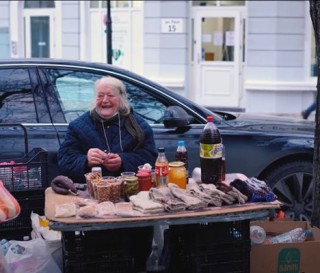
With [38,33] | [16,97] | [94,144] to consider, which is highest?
[38,33]

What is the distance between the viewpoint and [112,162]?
13.4 feet

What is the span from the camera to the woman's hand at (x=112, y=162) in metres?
4.08

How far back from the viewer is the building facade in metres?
14.3

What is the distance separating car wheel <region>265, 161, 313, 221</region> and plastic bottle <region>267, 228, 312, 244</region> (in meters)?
1.51

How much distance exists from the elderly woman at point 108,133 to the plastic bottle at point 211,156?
57cm

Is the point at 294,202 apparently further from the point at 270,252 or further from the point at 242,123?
the point at 270,252

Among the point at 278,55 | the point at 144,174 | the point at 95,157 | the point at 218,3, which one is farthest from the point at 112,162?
the point at 218,3

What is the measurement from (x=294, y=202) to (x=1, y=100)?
2.63 m

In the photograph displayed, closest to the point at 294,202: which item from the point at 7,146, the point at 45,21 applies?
the point at 7,146

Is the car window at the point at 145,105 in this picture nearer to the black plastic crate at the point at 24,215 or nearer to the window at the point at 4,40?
the black plastic crate at the point at 24,215

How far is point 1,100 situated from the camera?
5348 mm

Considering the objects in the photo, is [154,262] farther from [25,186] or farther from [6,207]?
[6,207]

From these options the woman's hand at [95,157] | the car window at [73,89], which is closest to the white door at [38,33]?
the car window at [73,89]

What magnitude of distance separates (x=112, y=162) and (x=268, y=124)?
233 centimetres
